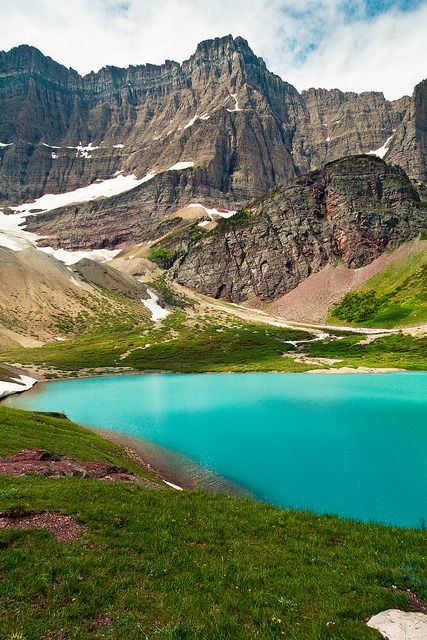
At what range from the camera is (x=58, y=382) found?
92375 millimetres

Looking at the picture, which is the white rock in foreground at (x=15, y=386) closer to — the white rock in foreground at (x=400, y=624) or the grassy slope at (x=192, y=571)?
the grassy slope at (x=192, y=571)

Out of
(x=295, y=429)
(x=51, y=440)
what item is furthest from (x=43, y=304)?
(x=295, y=429)

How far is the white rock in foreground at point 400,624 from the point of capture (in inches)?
300

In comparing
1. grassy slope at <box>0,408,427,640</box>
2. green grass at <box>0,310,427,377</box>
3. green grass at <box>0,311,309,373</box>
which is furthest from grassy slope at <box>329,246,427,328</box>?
grassy slope at <box>0,408,427,640</box>

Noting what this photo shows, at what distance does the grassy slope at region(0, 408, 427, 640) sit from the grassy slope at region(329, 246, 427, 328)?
157634 millimetres

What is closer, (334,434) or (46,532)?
(46,532)

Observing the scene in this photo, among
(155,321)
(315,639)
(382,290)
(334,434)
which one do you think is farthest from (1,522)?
(382,290)

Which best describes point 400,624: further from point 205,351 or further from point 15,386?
point 205,351

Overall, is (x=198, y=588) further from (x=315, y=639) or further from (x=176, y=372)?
(x=176, y=372)

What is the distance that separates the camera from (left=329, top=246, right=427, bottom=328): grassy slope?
160000 millimetres

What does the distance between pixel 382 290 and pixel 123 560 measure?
20684 cm

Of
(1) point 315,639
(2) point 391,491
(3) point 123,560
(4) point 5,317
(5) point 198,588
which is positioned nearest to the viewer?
(1) point 315,639

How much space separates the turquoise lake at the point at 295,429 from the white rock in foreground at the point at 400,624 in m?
14.5

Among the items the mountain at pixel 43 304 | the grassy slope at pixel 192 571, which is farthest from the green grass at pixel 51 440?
the mountain at pixel 43 304
